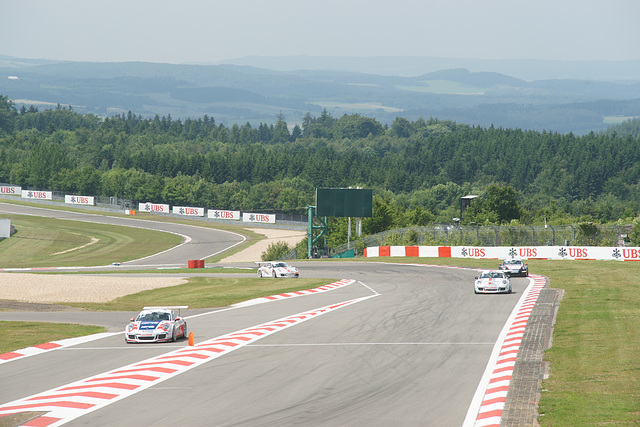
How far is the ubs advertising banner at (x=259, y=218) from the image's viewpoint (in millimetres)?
136625

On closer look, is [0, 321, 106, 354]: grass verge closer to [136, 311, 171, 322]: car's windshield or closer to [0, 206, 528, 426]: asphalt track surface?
[0, 206, 528, 426]: asphalt track surface

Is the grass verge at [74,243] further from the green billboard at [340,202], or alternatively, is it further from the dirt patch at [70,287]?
the dirt patch at [70,287]

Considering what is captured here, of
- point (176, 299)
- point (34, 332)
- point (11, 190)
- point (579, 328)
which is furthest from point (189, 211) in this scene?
point (579, 328)

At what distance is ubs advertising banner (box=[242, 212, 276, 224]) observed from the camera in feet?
Result: 448

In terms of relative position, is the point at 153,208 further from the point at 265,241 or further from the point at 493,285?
the point at 493,285

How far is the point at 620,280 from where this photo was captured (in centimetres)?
4722

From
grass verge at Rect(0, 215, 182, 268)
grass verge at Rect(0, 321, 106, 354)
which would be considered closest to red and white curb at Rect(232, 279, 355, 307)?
grass verge at Rect(0, 321, 106, 354)

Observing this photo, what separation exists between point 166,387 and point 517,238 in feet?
189

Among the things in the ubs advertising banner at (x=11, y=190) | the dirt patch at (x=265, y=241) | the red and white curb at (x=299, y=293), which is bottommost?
the dirt patch at (x=265, y=241)

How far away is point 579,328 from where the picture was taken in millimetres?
27969

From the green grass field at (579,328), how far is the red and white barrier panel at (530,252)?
267 cm

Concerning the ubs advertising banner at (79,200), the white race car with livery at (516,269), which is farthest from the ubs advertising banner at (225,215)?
the white race car with livery at (516,269)

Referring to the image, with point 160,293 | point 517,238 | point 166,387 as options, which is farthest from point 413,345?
point 517,238

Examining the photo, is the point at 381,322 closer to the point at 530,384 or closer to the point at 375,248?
the point at 530,384
